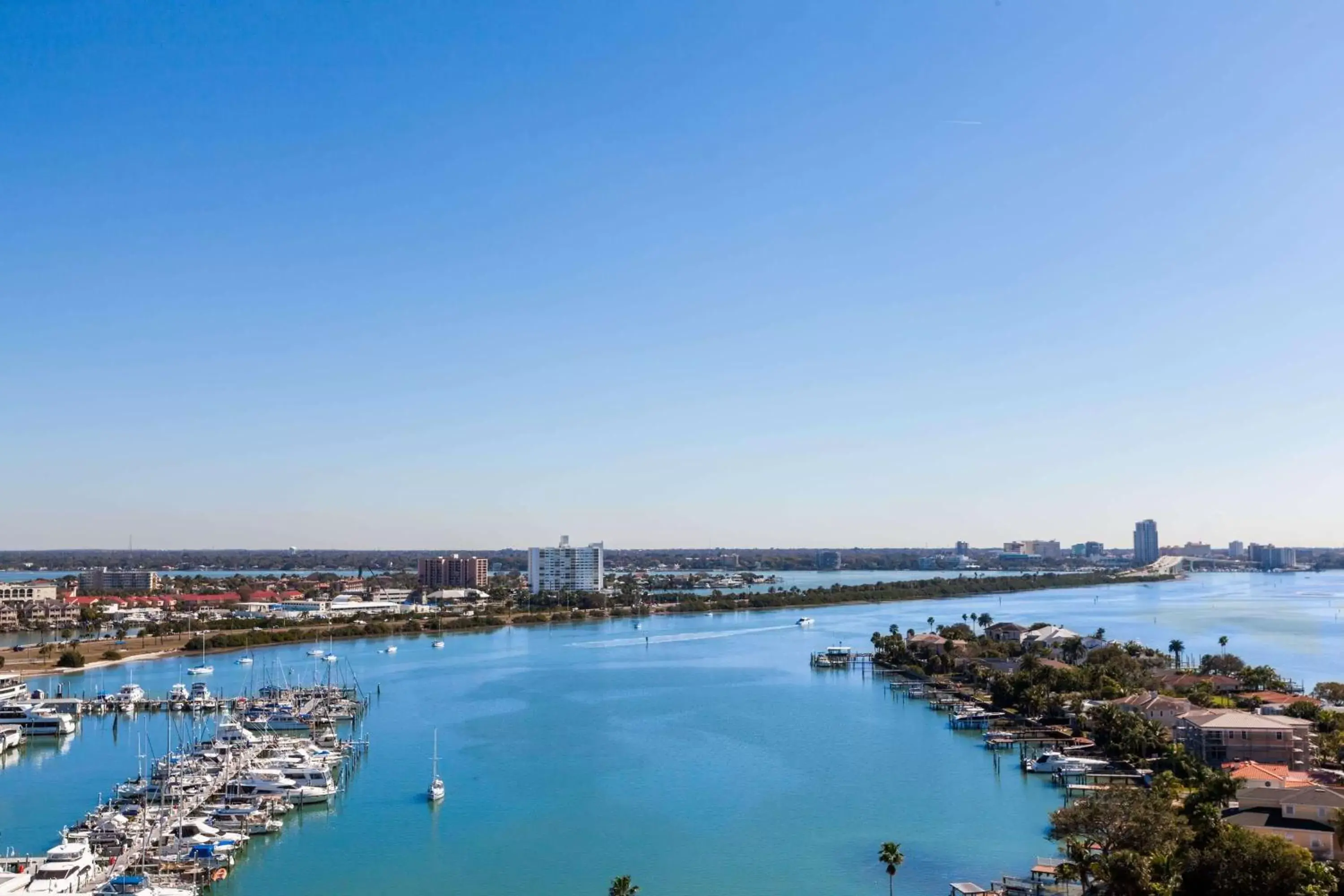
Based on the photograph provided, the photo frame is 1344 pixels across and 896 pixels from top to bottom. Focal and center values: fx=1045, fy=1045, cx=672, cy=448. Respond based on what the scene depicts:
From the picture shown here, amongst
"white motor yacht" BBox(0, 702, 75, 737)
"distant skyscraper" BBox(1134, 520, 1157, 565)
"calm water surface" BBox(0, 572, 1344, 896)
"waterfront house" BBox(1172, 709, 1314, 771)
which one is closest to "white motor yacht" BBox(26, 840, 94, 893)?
"calm water surface" BBox(0, 572, 1344, 896)

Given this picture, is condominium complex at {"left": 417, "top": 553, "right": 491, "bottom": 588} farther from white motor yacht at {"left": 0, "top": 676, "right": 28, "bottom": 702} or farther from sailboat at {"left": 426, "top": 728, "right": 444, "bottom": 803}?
sailboat at {"left": 426, "top": 728, "right": 444, "bottom": 803}

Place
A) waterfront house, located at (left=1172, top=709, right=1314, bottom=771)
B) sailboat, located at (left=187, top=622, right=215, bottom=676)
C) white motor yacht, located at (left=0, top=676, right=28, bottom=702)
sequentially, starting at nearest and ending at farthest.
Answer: waterfront house, located at (left=1172, top=709, right=1314, bottom=771), white motor yacht, located at (left=0, top=676, right=28, bottom=702), sailboat, located at (left=187, top=622, right=215, bottom=676)

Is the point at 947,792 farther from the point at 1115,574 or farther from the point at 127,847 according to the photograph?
the point at 1115,574

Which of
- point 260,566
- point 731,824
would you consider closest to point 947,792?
point 731,824

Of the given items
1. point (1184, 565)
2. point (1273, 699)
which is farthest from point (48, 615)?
point (1184, 565)

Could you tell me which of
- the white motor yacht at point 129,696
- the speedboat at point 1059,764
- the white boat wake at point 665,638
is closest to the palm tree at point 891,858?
the speedboat at point 1059,764

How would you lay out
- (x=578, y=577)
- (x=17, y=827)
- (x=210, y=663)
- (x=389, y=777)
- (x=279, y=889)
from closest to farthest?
1. (x=279, y=889)
2. (x=17, y=827)
3. (x=389, y=777)
4. (x=210, y=663)
5. (x=578, y=577)

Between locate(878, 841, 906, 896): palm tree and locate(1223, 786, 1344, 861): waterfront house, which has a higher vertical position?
locate(1223, 786, 1344, 861): waterfront house
